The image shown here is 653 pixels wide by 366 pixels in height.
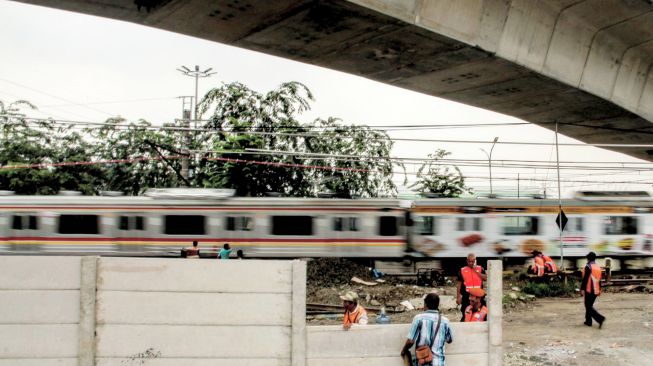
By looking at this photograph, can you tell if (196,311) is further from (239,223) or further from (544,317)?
(239,223)

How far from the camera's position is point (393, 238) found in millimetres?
24266

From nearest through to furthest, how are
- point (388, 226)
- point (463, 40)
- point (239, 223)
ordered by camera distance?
1. point (463, 40)
2. point (239, 223)
3. point (388, 226)

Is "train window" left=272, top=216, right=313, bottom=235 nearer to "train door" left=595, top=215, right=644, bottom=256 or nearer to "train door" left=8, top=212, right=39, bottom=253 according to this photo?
"train door" left=8, top=212, right=39, bottom=253

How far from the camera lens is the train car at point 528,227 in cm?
2486

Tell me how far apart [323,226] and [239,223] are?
12.2ft

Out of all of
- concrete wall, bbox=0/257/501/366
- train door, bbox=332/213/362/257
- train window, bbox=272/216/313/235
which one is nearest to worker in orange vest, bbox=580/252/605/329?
concrete wall, bbox=0/257/501/366

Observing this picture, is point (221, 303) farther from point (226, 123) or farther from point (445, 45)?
point (226, 123)

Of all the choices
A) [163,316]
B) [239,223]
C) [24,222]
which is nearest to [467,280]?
[163,316]

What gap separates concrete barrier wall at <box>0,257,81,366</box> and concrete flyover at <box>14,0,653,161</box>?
12.1 feet

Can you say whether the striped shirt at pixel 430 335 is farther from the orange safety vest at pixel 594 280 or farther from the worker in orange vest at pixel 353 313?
the orange safety vest at pixel 594 280

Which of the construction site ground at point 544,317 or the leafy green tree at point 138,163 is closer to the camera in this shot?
the construction site ground at point 544,317

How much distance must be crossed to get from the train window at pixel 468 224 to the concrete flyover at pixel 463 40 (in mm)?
12705

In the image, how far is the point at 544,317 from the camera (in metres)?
14.8

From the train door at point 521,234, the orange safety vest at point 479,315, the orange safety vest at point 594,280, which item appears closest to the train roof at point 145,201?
the train door at point 521,234
